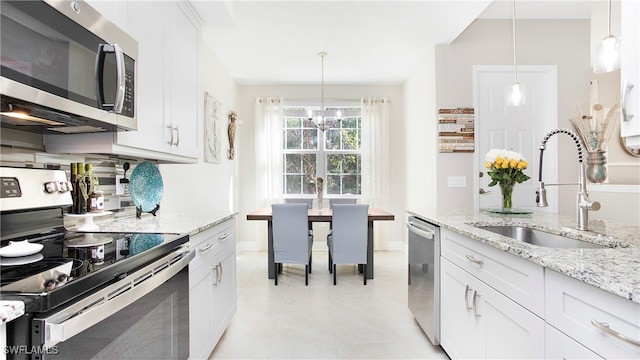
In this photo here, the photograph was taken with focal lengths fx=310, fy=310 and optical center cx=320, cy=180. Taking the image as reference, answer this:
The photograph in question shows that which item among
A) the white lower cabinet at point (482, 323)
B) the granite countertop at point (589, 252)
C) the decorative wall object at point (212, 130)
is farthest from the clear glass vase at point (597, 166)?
the decorative wall object at point (212, 130)

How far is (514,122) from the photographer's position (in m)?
3.49

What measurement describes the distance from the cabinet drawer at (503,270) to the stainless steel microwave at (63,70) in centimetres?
165

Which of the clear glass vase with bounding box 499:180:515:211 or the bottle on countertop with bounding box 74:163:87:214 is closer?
the bottle on countertop with bounding box 74:163:87:214

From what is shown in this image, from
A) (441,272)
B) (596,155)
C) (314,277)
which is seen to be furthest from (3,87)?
(314,277)

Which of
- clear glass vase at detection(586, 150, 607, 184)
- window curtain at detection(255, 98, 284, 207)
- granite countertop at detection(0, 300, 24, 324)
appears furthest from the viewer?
window curtain at detection(255, 98, 284, 207)

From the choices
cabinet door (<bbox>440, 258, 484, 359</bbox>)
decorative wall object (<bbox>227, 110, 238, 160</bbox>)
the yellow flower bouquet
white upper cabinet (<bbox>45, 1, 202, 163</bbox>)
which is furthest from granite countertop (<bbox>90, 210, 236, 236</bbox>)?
decorative wall object (<bbox>227, 110, 238, 160</bbox>)

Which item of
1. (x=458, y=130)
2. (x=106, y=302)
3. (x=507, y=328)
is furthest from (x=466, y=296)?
(x=458, y=130)

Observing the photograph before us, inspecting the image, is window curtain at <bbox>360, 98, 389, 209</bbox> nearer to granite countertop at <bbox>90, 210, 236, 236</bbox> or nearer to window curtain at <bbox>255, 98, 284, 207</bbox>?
window curtain at <bbox>255, 98, 284, 207</bbox>

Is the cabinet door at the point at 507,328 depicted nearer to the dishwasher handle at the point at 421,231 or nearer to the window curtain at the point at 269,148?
the dishwasher handle at the point at 421,231

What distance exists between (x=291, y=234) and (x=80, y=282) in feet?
8.68

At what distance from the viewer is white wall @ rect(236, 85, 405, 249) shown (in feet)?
16.4

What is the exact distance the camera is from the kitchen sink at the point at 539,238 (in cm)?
150

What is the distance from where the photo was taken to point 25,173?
3.93 ft

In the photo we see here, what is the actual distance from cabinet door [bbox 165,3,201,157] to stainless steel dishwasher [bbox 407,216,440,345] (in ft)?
5.66
